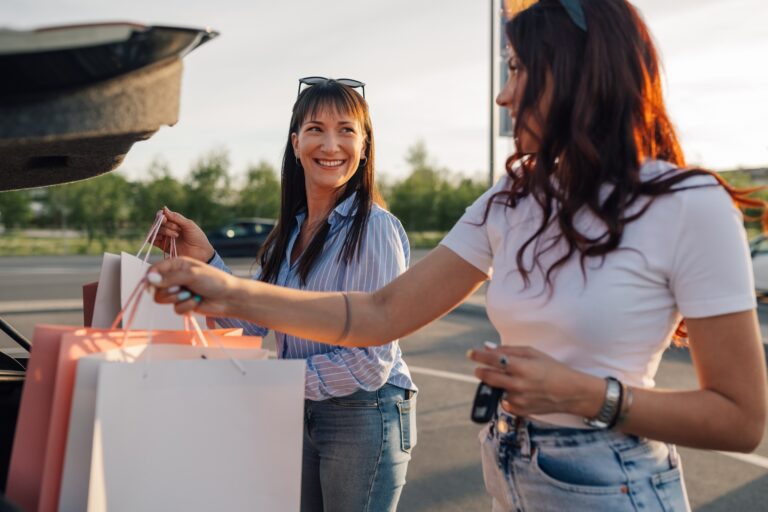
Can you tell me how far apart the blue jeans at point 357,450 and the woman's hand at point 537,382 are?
0.97 metres

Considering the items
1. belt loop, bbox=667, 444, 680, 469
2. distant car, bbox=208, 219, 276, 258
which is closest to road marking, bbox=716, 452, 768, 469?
belt loop, bbox=667, 444, 680, 469

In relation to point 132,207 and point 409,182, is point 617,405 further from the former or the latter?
point 409,182

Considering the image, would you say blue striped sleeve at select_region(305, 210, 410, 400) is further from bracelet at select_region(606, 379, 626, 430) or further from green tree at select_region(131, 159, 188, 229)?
green tree at select_region(131, 159, 188, 229)

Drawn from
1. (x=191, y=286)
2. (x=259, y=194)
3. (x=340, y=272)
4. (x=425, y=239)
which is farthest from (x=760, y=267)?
(x=259, y=194)

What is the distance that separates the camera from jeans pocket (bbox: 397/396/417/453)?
227 centimetres

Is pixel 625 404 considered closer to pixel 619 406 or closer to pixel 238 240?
pixel 619 406

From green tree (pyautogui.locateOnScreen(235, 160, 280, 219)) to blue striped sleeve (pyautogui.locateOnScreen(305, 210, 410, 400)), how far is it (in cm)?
3780

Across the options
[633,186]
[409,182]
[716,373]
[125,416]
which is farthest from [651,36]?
[409,182]

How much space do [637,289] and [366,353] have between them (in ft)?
3.15

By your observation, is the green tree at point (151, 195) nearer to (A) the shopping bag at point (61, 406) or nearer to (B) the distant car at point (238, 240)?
(B) the distant car at point (238, 240)

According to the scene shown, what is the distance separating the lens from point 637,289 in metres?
1.34

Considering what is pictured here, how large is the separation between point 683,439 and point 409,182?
45165 millimetres

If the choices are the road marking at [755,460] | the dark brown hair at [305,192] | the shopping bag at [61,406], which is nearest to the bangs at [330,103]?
the dark brown hair at [305,192]

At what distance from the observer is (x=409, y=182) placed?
46219mm
